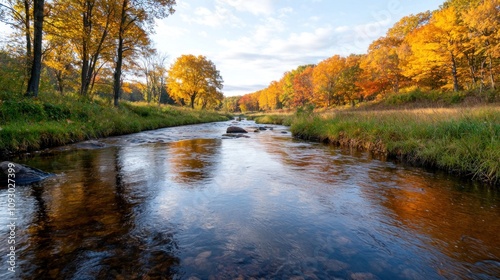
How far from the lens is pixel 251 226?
3.47 m

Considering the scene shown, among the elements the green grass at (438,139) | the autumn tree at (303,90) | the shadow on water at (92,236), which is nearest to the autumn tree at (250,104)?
the autumn tree at (303,90)

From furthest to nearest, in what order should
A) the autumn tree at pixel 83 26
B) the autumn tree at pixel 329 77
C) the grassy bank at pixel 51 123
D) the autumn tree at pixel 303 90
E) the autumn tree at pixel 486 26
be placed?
1. the autumn tree at pixel 303 90
2. the autumn tree at pixel 329 77
3. the autumn tree at pixel 486 26
4. the autumn tree at pixel 83 26
5. the grassy bank at pixel 51 123

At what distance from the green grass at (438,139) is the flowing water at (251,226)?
551mm

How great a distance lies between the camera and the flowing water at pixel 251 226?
2512 millimetres

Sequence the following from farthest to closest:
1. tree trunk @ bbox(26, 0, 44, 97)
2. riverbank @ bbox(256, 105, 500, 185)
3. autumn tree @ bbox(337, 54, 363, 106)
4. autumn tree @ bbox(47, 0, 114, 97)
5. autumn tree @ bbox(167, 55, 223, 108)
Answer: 1. autumn tree @ bbox(337, 54, 363, 106)
2. autumn tree @ bbox(167, 55, 223, 108)
3. autumn tree @ bbox(47, 0, 114, 97)
4. tree trunk @ bbox(26, 0, 44, 97)
5. riverbank @ bbox(256, 105, 500, 185)

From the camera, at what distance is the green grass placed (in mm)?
5648

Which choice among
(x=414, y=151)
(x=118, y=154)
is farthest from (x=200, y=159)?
(x=414, y=151)

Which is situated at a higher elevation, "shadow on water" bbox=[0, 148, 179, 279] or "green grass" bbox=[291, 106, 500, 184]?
"green grass" bbox=[291, 106, 500, 184]

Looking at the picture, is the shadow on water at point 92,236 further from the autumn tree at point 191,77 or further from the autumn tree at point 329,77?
the autumn tree at point 329,77

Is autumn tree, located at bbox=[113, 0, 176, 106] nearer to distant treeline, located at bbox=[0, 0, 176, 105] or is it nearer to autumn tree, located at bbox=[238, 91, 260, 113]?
distant treeline, located at bbox=[0, 0, 176, 105]

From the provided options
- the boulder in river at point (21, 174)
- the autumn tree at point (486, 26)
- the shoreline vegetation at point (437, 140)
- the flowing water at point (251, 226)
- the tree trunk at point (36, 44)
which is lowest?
the flowing water at point (251, 226)

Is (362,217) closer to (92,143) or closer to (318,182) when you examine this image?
(318,182)

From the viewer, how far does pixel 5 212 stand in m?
3.66

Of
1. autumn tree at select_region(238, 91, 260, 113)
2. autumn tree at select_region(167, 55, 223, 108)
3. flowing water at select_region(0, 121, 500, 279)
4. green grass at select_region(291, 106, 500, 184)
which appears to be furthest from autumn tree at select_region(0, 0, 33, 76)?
autumn tree at select_region(238, 91, 260, 113)
